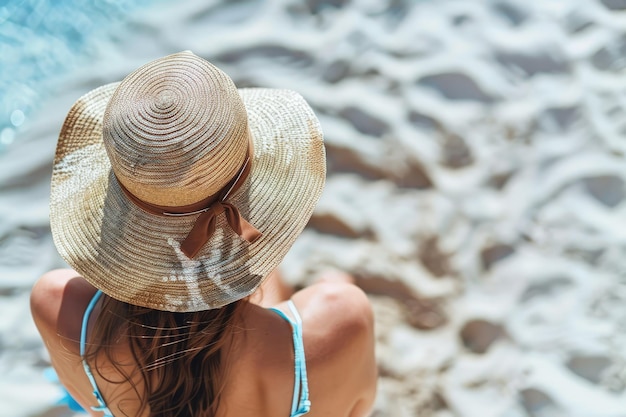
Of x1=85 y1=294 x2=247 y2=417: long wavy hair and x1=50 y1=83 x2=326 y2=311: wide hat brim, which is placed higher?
x1=50 y1=83 x2=326 y2=311: wide hat brim

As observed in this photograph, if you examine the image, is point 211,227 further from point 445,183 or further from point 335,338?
point 445,183

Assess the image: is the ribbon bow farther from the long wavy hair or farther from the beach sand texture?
the beach sand texture

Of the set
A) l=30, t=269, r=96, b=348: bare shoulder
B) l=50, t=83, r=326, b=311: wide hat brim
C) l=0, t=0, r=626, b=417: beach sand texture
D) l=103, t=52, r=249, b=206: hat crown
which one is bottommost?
l=0, t=0, r=626, b=417: beach sand texture

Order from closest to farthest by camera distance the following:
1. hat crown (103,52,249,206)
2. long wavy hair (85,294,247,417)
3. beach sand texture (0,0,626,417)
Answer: hat crown (103,52,249,206) → long wavy hair (85,294,247,417) → beach sand texture (0,0,626,417)

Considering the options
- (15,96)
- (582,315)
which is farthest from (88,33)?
(582,315)

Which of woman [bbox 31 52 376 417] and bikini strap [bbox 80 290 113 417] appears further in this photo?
bikini strap [bbox 80 290 113 417]

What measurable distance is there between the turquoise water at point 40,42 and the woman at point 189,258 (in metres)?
1.12

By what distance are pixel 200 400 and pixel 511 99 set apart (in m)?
1.51

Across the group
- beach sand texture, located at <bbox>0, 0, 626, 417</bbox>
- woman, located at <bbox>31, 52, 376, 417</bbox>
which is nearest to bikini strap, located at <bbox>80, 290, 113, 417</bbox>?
woman, located at <bbox>31, 52, 376, 417</bbox>

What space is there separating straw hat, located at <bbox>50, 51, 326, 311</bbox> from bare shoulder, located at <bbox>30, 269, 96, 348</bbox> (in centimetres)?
16

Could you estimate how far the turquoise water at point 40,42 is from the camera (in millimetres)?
2287

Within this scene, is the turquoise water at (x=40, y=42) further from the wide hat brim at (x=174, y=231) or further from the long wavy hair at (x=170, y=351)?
the long wavy hair at (x=170, y=351)

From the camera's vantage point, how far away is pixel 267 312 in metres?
1.18

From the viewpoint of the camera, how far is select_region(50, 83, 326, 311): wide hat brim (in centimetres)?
105
